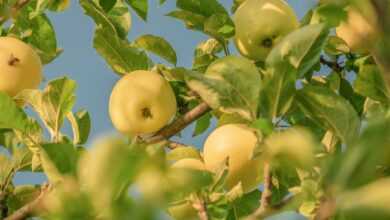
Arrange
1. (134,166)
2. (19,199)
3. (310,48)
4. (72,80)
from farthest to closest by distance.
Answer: (19,199), (72,80), (310,48), (134,166)

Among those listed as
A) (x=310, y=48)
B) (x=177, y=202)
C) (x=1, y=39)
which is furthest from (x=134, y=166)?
(x=1, y=39)

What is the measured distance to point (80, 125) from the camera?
6.70ft

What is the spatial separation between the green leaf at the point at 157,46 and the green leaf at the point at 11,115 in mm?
397

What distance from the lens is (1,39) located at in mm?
2129

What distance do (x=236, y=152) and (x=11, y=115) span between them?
55 cm

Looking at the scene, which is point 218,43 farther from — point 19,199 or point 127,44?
point 19,199

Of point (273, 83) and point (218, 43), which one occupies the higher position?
point (273, 83)

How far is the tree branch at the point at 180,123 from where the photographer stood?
1.74 metres

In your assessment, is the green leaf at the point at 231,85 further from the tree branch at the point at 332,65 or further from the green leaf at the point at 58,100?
the tree branch at the point at 332,65

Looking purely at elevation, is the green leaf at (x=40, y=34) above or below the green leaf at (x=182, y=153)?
above

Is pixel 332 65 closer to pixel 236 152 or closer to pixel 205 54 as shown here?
pixel 205 54

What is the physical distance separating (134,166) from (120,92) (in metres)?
1.49

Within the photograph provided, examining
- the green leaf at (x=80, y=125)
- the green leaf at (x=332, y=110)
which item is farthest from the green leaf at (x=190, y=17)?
the green leaf at (x=332, y=110)

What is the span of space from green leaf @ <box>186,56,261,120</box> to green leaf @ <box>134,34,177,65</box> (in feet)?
1.90
